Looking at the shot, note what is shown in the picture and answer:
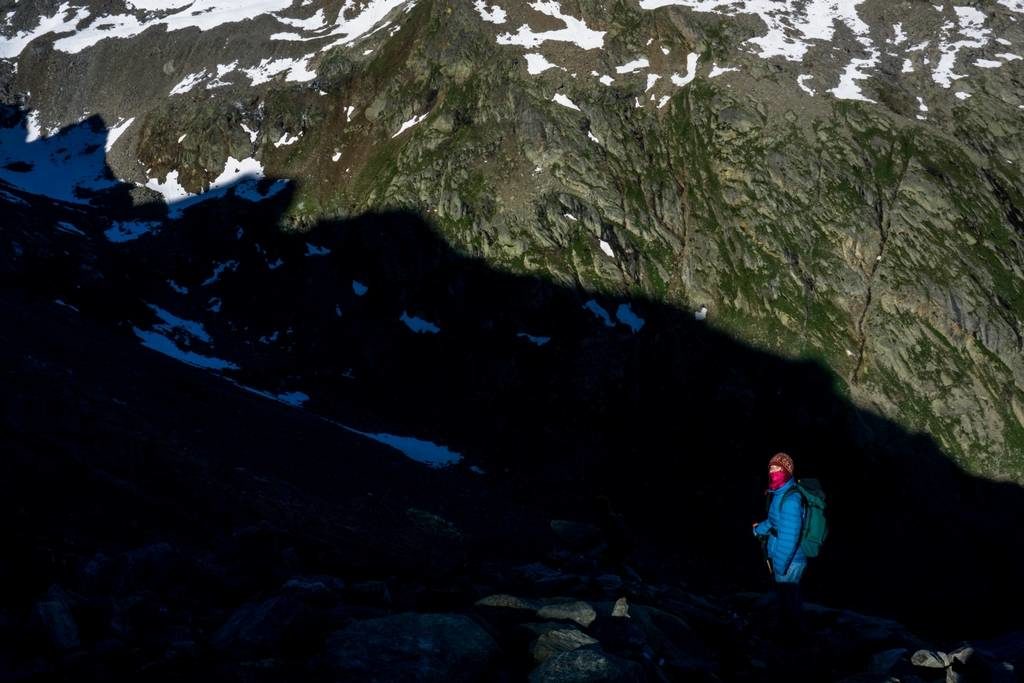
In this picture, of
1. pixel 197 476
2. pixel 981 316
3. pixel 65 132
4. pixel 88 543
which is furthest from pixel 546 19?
pixel 88 543

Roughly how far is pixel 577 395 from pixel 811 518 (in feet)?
210

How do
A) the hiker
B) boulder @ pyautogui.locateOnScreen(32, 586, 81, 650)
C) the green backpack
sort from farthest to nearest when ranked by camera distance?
the hiker → the green backpack → boulder @ pyautogui.locateOnScreen(32, 586, 81, 650)

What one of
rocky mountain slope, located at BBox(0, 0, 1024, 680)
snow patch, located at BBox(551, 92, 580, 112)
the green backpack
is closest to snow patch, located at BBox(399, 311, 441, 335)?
rocky mountain slope, located at BBox(0, 0, 1024, 680)

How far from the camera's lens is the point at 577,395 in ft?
252

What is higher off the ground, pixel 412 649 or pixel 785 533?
pixel 412 649

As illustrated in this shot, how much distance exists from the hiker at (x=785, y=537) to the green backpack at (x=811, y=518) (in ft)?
0.25

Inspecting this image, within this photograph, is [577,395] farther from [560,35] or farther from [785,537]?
[785,537]

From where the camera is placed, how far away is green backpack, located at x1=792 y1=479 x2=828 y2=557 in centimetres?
1295

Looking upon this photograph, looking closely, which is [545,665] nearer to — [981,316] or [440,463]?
[440,463]

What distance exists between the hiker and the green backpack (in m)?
0.08

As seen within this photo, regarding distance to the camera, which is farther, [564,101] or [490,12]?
[490,12]

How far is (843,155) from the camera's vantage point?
91125 mm

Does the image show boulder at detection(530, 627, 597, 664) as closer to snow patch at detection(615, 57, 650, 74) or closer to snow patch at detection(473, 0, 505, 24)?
snow patch at detection(615, 57, 650, 74)

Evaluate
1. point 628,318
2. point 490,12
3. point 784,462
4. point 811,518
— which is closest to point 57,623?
point 784,462
